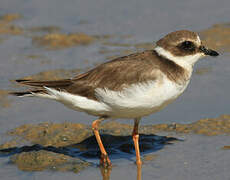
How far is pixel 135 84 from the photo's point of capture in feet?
24.7

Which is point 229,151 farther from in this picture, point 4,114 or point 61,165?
point 4,114

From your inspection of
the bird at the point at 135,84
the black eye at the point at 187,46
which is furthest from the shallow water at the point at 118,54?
the black eye at the point at 187,46

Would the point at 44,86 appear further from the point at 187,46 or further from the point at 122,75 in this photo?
the point at 187,46

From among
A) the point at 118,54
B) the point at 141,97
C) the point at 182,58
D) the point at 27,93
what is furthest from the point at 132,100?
the point at 118,54

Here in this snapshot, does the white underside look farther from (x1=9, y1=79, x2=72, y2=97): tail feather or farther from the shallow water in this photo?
the shallow water

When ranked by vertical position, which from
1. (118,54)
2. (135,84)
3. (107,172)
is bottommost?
(107,172)

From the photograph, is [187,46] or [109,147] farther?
[109,147]

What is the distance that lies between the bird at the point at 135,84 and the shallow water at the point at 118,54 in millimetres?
755

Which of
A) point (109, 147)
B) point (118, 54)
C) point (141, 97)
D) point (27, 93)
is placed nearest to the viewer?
point (141, 97)

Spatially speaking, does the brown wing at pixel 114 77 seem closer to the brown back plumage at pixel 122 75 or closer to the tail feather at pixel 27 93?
the brown back plumage at pixel 122 75

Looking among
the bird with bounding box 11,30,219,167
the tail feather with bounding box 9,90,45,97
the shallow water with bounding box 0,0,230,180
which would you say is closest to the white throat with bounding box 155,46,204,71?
the bird with bounding box 11,30,219,167

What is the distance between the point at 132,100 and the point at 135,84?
0.76 ft

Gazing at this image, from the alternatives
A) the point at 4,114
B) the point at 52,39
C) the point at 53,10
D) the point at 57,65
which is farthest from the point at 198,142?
the point at 53,10

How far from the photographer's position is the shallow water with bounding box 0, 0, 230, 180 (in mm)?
7688
